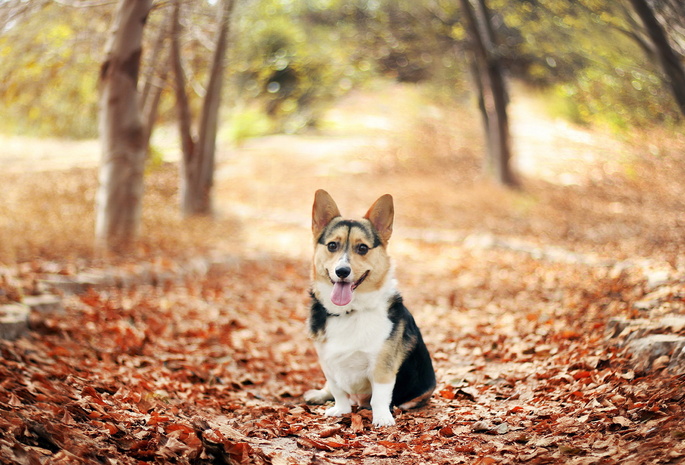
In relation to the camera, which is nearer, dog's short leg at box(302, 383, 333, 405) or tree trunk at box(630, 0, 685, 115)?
dog's short leg at box(302, 383, 333, 405)

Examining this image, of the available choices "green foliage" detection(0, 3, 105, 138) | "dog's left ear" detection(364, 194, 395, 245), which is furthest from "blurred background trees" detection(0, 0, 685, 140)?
"dog's left ear" detection(364, 194, 395, 245)

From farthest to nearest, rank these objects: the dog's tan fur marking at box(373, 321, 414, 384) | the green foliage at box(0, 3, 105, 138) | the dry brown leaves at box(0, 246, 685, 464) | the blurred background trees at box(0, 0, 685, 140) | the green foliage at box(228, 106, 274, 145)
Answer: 1. the green foliage at box(228, 106, 274, 145)
2. the green foliage at box(0, 3, 105, 138)
3. the blurred background trees at box(0, 0, 685, 140)
4. the dog's tan fur marking at box(373, 321, 414, 384)
5. the dry brown leaves at box(0, 246, 685, 464)

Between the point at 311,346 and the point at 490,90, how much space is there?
11.3 meters

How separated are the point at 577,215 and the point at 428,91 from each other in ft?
26.4

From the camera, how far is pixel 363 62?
18562 millimetres

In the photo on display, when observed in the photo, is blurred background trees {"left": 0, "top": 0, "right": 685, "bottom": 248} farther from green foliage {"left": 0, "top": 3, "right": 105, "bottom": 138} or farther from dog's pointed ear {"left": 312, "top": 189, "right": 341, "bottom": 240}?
dog's pointed ear {"left": 312, "top": 189, "right": 341, "bottom": 240}

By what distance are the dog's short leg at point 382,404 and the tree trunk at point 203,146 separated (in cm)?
913

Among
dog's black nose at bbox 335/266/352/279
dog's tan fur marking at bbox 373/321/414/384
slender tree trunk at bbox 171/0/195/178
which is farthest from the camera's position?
slender tree trunk at bbox 171/0/195/178

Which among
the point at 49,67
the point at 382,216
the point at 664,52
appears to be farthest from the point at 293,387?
the point at 49,67

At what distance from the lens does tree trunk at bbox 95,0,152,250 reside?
8.48 meters

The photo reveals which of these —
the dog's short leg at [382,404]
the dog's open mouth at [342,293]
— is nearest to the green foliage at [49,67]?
the dog's open mouth at [342,293]

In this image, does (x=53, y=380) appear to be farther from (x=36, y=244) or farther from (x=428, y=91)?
(x=428, y=91)

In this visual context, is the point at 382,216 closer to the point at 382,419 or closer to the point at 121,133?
the point at 382,419

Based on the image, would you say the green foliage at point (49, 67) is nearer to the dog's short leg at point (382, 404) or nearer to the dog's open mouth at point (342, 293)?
the dog's open mouth at point (342, 293)
